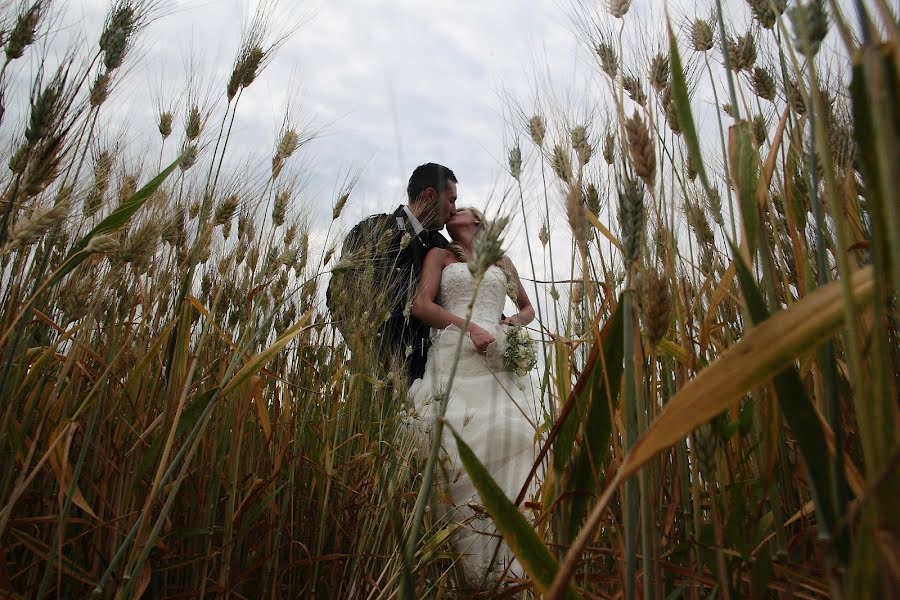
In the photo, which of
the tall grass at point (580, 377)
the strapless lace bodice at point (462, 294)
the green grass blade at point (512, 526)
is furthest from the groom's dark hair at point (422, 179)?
the green grass blade at point (512, 526)

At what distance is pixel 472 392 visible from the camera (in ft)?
9.54

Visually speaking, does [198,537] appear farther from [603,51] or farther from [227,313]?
[603,51]

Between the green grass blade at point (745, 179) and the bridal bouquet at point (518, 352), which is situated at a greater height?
the bridal bouquet at point (518, 352)

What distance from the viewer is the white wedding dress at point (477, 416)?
2025mm

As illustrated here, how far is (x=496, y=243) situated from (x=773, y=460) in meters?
0.31

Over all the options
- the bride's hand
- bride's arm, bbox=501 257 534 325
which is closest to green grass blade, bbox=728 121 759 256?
the bride's hand

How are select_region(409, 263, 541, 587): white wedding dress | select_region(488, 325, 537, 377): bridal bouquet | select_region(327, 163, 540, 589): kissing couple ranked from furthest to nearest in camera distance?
select_region(488, 325, 537, 377): bridal bouquet, select_region(409, 263, 541, 587): white wedding dress, select_region(327, 163, 540, 589): kissing couple

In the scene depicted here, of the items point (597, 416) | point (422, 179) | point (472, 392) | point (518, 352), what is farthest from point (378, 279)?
point (422, 179)

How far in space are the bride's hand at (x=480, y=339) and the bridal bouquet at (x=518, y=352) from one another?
4.0 inches

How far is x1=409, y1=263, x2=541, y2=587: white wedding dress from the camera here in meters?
2.03

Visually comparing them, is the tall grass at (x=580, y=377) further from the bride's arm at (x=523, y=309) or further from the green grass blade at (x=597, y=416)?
the bride's arm at (x=523, y=309)

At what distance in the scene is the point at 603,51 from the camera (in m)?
1.07

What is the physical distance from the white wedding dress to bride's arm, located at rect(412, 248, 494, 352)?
76 millimetres

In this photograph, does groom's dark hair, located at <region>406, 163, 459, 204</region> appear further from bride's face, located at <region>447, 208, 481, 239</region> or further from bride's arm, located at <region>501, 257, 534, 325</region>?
bride's arm, located at <region>501, 257, 534, 325</region>
